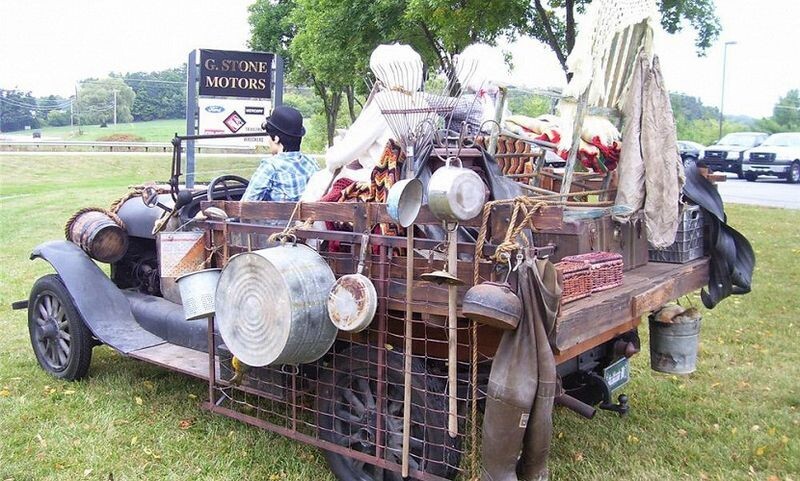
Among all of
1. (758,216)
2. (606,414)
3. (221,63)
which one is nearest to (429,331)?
(606,414)

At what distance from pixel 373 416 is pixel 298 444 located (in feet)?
2.67

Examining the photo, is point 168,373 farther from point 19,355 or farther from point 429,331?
point 429,331

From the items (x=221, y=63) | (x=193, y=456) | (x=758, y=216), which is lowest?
(x=193, y=456)

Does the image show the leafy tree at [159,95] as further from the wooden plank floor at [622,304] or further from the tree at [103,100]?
the wooden plank floor at [622,304]

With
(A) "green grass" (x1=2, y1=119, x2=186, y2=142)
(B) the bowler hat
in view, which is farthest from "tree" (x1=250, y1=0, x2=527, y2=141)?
(A) "green grass" (x1=2, y1=119, x2=186, y2=142)

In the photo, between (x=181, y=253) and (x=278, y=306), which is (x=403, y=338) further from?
(x=181, y=253)

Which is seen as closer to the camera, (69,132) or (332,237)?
(332,237)

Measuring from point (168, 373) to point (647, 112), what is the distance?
11.3 ft

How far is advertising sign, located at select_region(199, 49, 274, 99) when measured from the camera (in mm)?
8281

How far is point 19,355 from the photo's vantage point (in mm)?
5078

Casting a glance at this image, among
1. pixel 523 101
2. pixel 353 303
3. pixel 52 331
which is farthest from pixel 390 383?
pixel 523 101

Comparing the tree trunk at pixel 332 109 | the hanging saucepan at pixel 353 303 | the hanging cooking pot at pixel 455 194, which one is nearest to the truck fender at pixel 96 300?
the hanging saucepan at pixel 353 303

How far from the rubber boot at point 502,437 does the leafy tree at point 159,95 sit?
36.0 meters

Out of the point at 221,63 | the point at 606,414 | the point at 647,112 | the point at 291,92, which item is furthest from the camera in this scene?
the point at 291,92
